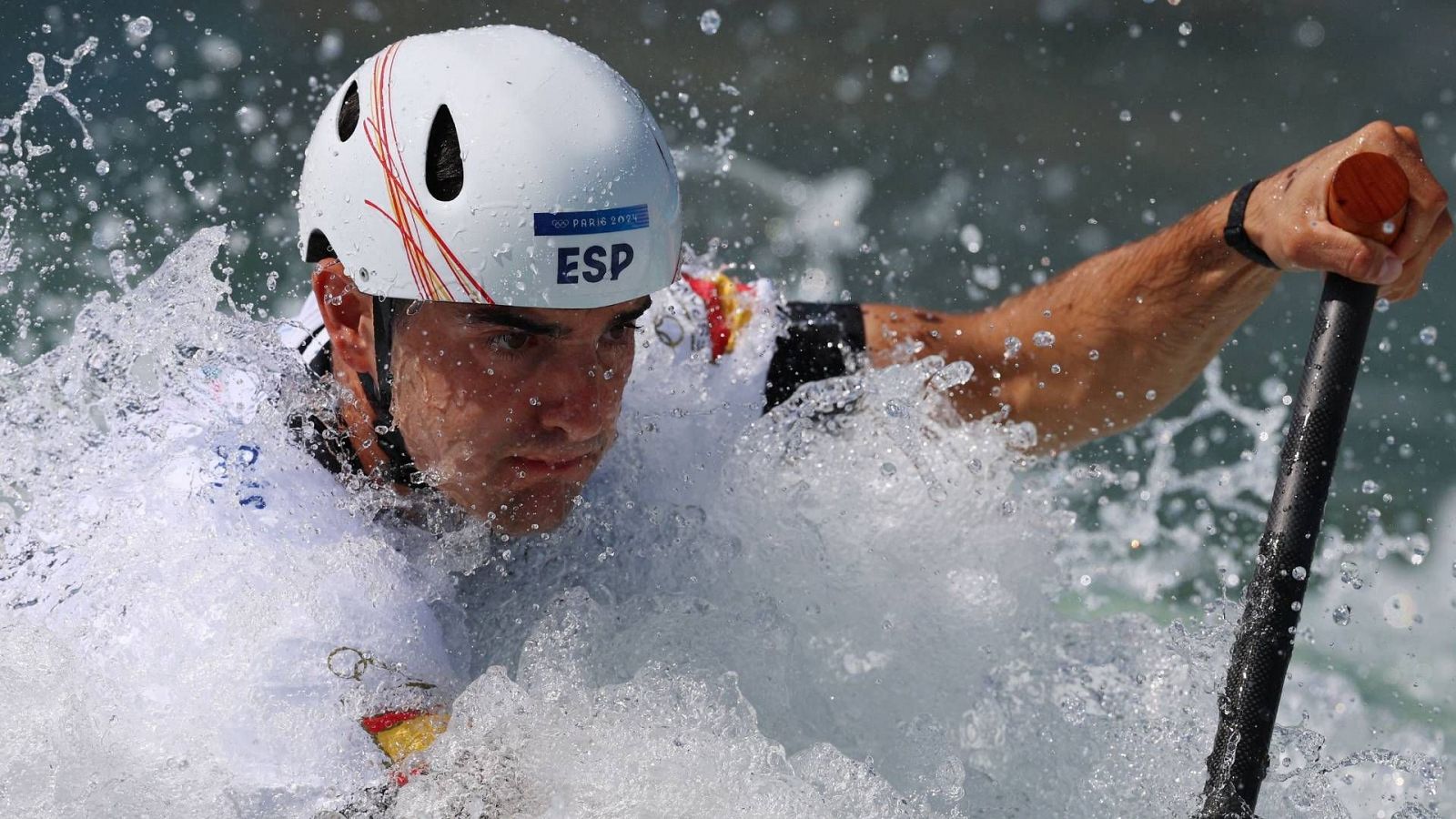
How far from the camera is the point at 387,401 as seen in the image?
2449 mm

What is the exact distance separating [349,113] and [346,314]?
356 mm

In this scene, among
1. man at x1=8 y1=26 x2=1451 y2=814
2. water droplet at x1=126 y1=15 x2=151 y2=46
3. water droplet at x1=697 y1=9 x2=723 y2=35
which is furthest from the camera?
water droplet at x1=697 y1=9 x2=723 y2=35

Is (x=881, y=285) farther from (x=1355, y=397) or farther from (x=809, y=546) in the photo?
(x=809, y=546)

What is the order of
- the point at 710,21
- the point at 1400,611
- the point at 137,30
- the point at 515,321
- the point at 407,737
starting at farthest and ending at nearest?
the point at 710,21
the point at 137,30
the point at 1400,611
the point at 515,321
the point at 407,737

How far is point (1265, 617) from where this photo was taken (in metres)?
2.22

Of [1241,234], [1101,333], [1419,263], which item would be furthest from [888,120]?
[1419,263]

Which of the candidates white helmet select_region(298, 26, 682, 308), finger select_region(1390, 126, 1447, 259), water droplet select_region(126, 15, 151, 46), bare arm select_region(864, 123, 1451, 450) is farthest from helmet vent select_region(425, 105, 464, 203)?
water droplet select_region(126, 15, 151, 46)

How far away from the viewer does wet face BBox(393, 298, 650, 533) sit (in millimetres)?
2311

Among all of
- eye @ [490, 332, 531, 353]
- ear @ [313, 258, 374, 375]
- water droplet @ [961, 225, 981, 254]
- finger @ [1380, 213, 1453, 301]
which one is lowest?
water droplet @ [961, 225, 981, 254]

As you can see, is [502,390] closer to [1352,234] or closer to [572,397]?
[572,397]

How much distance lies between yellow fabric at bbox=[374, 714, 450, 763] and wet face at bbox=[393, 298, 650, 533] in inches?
16.7

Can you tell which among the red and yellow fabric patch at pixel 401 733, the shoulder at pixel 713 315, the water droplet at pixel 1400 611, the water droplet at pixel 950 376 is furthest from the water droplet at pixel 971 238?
the red and yellow fabric patch at pixel 401 733

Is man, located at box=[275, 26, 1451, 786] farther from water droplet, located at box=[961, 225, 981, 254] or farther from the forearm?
water droplet, located at box=[961, 225, 981, 254]

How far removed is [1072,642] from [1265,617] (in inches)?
26.8
